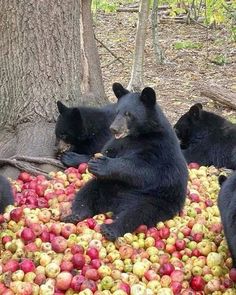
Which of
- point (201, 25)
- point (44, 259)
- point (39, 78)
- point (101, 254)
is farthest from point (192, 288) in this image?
point (201, 25)

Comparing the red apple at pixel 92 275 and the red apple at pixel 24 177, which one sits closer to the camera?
the red apple at pixel 92 275

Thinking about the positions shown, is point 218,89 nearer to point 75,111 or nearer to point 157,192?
point 75,111

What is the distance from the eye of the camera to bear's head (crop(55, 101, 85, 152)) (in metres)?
6.60

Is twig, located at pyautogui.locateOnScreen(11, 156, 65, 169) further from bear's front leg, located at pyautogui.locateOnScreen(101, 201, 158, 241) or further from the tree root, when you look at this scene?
bear's front leg, located at pyautogui.locateOnScreen(101, 201, 158, 241)

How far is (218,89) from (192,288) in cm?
713

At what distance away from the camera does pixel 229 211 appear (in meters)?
4.18

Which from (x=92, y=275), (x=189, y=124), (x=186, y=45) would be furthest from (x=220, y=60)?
(x=92, y=275)

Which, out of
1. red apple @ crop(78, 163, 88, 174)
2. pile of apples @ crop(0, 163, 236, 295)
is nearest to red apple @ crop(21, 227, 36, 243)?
pile of apples @ crop(0, 163, 236, 295)

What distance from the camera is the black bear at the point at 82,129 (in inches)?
261

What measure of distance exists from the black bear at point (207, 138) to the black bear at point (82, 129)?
1.41 m

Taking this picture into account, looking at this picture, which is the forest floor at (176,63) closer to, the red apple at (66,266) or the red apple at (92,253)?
the red apple at (92,253)

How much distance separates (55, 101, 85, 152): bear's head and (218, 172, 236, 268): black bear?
2.50 metres

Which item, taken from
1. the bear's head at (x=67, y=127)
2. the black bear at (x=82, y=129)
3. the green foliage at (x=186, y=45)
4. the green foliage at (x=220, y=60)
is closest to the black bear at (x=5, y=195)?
the black bear at (x=82, y=129)

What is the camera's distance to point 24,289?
12.6 ft
